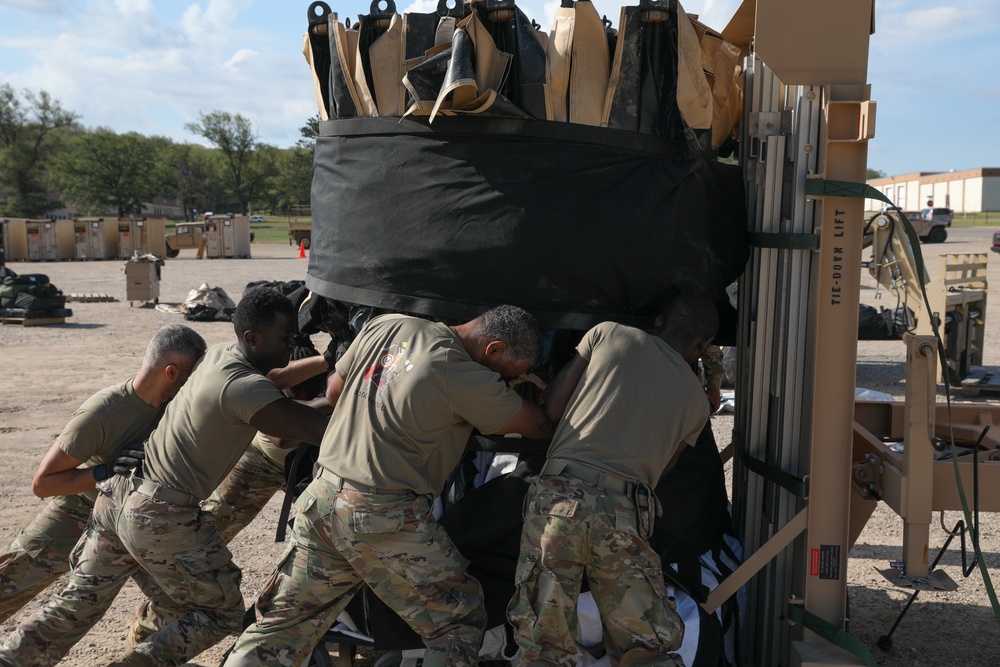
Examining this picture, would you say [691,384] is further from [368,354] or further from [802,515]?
[368,354]

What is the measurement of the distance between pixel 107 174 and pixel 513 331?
70.3m

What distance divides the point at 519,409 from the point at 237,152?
7879 cm

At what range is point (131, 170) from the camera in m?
67.8

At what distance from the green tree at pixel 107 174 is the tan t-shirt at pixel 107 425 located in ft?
221

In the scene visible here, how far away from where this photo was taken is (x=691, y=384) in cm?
359

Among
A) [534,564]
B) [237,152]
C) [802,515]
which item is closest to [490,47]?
[534,564]

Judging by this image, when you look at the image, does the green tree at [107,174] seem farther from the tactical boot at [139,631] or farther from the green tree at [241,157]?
the tactical boot at [139,631]

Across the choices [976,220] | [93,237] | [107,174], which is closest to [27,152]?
[107,174]

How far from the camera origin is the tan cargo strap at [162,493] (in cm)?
396

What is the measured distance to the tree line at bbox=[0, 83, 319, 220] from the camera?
62562 mm

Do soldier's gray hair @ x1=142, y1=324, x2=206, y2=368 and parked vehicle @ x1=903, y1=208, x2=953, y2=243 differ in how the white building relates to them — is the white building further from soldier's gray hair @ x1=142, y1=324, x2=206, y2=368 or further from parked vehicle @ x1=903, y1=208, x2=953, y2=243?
soldier's gray hair @ x1=142, y1=324, x2=206, y2=368

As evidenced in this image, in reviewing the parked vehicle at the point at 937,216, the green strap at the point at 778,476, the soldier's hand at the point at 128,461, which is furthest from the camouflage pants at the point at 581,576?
the parked vehicle at the point at 937,216

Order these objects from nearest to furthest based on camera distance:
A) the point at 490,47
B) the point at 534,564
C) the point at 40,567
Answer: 1. the point at 534,564
2. the point at 490,47
3. the point at 40,567

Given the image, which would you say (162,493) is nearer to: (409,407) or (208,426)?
(208,426)
